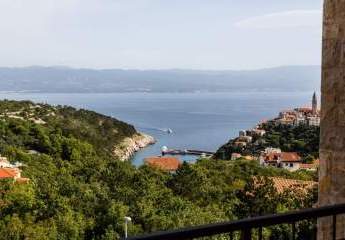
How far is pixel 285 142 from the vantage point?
61.0 m

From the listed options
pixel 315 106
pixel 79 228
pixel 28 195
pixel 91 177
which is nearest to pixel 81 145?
pixel 91 177

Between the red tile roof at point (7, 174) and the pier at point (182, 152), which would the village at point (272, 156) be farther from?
the red tile roof at point (7, 174)

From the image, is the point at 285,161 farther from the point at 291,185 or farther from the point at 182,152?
the point at 182,152

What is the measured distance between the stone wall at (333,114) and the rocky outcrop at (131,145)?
2213 inches

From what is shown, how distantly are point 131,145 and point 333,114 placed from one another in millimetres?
71069

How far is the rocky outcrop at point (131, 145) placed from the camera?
65500 mm

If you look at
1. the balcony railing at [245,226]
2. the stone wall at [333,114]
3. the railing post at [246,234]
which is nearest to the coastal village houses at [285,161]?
the stone wall at [333,114]

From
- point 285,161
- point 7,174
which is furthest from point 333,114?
point 285,161

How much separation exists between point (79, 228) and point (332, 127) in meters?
12.5

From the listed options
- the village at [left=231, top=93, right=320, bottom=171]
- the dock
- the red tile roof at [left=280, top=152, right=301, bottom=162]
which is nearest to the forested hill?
the dock

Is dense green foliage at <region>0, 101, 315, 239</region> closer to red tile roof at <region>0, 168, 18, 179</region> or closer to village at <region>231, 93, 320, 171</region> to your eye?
red tile roof at <region>0, 168, 18, 179</region>

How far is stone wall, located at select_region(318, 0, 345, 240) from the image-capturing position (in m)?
3.10

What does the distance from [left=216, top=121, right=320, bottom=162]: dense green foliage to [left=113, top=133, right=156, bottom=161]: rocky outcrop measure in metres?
11.3

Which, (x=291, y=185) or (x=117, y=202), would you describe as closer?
(x=117, y=202)
